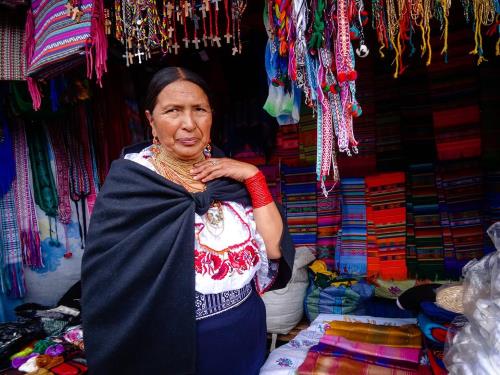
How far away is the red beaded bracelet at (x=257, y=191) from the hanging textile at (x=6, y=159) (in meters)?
2.76

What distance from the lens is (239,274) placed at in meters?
1.42

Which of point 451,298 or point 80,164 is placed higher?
point 80,164

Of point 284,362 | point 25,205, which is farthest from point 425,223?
point 25,205

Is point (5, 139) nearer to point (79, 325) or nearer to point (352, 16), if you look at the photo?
point (79, 325)

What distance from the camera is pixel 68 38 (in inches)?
79.8

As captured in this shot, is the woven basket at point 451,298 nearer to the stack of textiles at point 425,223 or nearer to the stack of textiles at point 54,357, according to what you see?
the stack of textiles at point 425,223

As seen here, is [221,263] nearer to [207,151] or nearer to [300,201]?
[207,151]

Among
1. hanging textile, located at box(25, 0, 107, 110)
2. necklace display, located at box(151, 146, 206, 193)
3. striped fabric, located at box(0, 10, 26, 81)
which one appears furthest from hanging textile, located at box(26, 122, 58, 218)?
necklace display, located at box(151, 146, 206, 193)

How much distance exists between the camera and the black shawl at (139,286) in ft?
4.23

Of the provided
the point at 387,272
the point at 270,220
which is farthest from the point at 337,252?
the point at 270,220

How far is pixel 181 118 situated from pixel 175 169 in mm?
209

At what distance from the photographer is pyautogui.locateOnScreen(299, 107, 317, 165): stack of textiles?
3.38 meters

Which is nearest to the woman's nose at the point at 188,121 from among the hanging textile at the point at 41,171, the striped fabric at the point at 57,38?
the striped fabric at the point at 57,38

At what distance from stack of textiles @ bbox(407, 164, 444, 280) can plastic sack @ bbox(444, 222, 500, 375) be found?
68.6 inches
